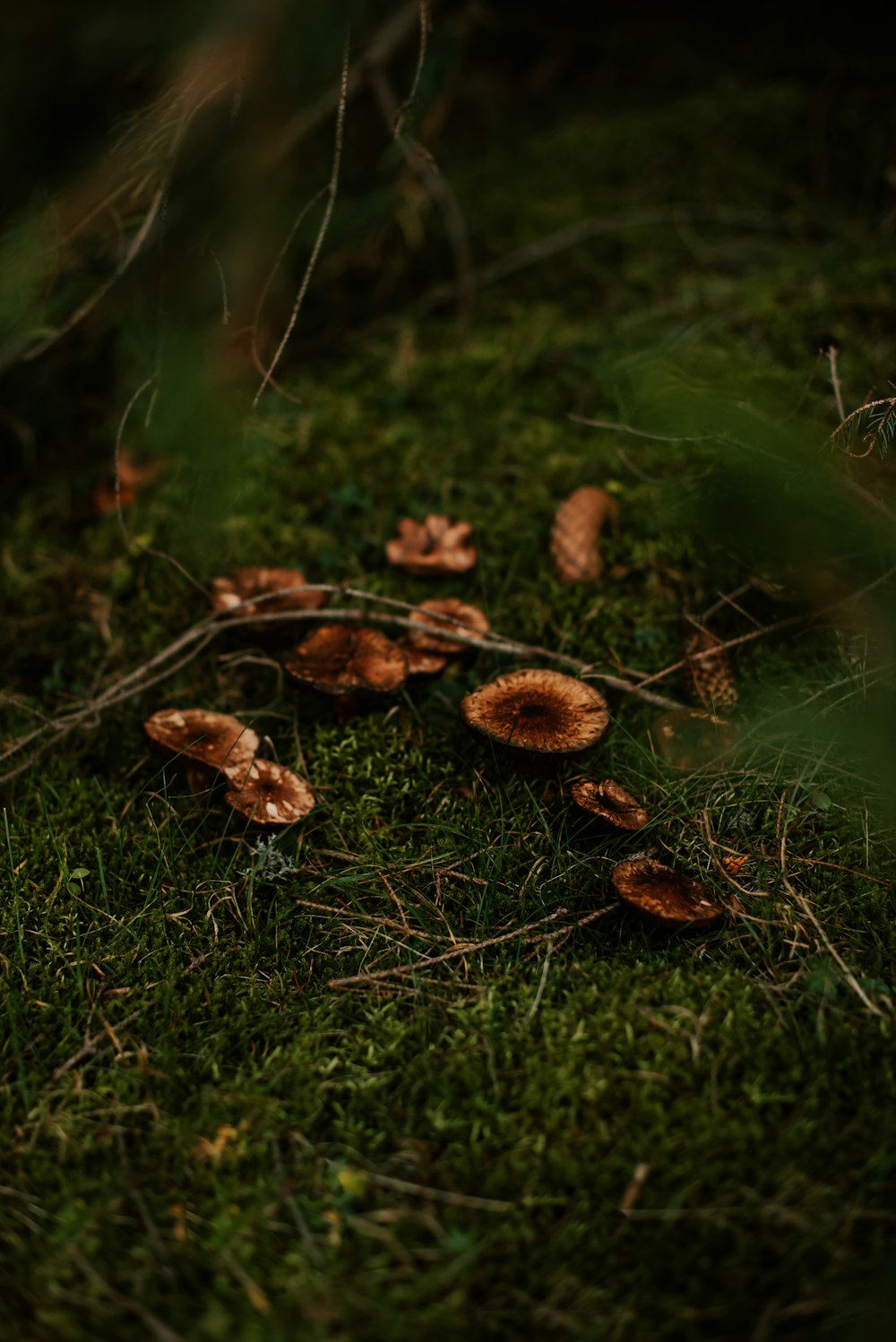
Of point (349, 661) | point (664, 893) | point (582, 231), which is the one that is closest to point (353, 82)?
point (582, 231)

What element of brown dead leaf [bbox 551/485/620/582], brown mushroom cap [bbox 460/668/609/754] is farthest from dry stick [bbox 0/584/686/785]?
brown dead leaf [bbox 551/485/620/582]

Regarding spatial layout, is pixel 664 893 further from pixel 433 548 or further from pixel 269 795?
pixel 433 548

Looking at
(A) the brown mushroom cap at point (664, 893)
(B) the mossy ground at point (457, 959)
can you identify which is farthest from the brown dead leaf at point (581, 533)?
(A) the brown mushroom cap at point (664, 893)

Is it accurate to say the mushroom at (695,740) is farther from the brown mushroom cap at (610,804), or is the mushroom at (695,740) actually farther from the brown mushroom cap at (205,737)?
the brown mushroom cap at (205,737)

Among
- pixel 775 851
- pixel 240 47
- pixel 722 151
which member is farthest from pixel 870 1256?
pixel 722 151

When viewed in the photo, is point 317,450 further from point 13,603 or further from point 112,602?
point 13,603
